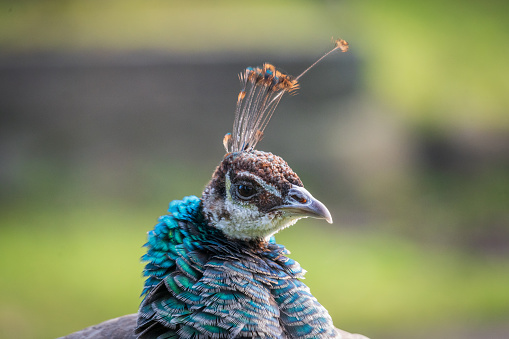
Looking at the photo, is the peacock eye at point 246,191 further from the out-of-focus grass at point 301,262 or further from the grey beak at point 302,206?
the out-of-focus grass at point 301,262

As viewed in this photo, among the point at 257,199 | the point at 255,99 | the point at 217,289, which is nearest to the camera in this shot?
the point at 217,289

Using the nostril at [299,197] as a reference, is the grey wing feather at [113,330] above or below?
below

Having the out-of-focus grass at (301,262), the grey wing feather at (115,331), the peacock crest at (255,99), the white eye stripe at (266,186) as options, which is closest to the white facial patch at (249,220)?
the white eye stripe at (266,186)

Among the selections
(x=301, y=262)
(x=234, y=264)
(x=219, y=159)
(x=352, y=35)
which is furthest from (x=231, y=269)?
(x=352, y=35)

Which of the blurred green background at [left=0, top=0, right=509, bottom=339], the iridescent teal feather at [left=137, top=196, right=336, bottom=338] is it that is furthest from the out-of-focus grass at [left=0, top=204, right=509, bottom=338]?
the iridescent teal feather at [left=137, top=196, right=336, bottom=338]

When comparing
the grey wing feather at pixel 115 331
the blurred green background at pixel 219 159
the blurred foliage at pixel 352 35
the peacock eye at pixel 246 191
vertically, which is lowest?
the grey wing feather at pixel 115 331

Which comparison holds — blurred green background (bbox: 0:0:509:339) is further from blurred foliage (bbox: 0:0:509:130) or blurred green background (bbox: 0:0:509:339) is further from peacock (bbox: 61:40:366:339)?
peacock (bbox: 61:40:366:339)

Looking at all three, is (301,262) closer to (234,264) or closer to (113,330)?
(113,330)

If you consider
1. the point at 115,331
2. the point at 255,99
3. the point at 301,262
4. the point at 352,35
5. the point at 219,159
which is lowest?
the point at 115,331
